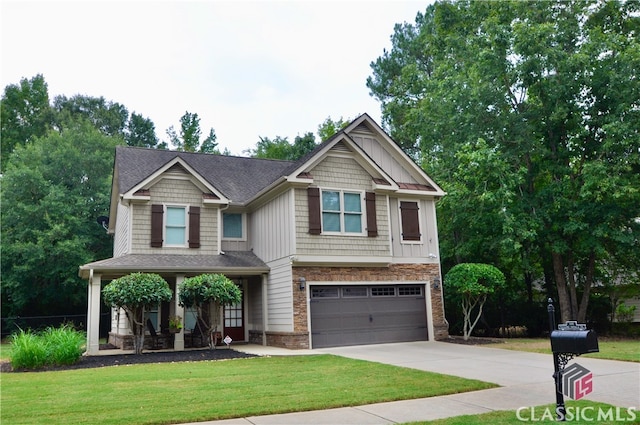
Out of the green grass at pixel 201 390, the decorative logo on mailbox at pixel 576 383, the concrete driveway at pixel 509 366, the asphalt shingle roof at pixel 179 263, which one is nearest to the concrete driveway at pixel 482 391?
the concrete driveway at pixel 509 366

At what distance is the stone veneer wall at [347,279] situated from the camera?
15227mm

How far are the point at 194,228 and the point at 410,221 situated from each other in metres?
7.47

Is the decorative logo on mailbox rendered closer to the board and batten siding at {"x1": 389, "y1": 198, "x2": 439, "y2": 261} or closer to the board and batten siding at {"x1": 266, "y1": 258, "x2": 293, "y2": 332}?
the board and batten siding at {"x1": 266, "y1": 258, "x2": 293, "y2": 332}

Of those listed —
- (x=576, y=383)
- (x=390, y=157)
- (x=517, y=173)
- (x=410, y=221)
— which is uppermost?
(x=390, y=157)

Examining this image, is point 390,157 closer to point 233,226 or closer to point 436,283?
point 436,283

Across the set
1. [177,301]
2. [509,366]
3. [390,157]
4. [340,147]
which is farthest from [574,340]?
[390,157]

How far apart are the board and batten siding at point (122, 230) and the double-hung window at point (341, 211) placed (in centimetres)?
658

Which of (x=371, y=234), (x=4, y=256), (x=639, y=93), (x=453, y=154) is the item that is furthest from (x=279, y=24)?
(x=4, y=256)

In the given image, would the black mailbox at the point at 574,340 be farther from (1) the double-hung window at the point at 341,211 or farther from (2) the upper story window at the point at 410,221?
(2) the upper story window at the point at 410,221

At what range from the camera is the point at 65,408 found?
22.6ft

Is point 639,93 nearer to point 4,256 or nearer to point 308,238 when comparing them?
point 308,238

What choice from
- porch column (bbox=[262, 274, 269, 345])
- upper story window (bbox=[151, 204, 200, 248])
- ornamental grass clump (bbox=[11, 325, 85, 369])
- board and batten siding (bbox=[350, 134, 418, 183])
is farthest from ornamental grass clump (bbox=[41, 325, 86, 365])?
board and batten siding (bbox=[350, 134, 418, 183])

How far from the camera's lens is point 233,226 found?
19125mm

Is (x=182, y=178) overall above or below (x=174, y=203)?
above
